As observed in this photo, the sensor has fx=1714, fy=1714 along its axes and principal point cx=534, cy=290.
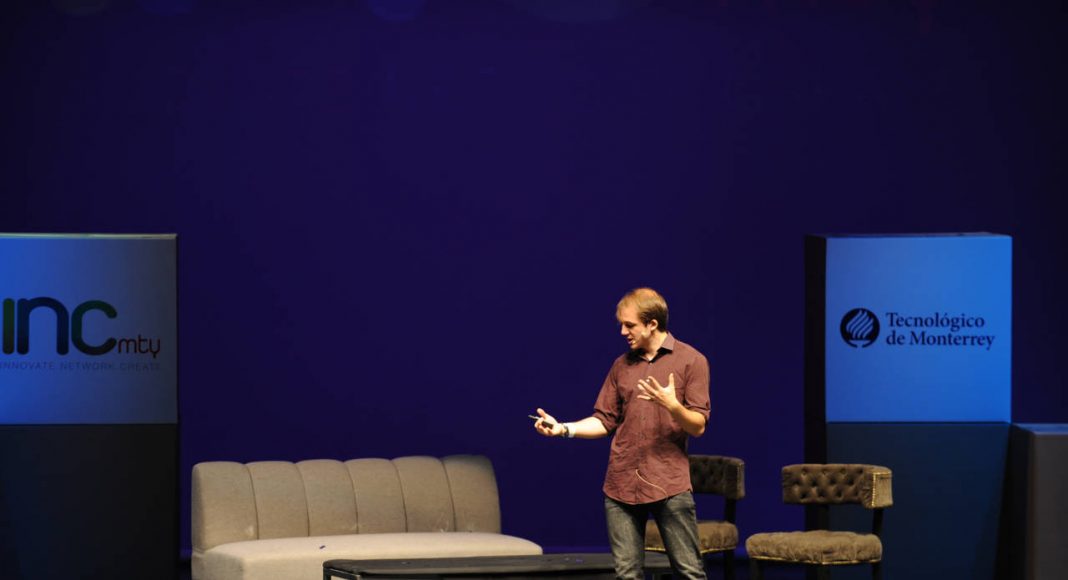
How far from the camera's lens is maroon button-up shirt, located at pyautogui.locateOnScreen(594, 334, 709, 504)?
6645mm

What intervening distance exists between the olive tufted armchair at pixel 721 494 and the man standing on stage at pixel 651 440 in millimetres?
1531

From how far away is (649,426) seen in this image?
6.71 meters

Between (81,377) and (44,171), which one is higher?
(44,171)

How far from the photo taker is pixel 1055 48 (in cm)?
1052

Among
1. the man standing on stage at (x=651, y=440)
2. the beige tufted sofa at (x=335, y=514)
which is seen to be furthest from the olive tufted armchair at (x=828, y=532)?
the man standing on stage at (x=651, y=440)

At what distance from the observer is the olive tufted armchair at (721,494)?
8.30 meters

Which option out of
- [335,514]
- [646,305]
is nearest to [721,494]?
[335,514]

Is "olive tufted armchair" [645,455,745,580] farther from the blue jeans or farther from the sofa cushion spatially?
the blue jeans

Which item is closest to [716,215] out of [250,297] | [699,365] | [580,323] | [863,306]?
[580,323]

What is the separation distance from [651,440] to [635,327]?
0.45 meters

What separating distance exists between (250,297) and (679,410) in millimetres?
4498

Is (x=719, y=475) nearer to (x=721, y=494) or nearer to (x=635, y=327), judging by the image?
(x=721, y=494)

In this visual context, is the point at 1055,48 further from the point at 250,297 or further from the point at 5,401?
the point at 5,401

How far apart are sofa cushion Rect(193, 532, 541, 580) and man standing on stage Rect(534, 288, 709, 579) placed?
161 cm
